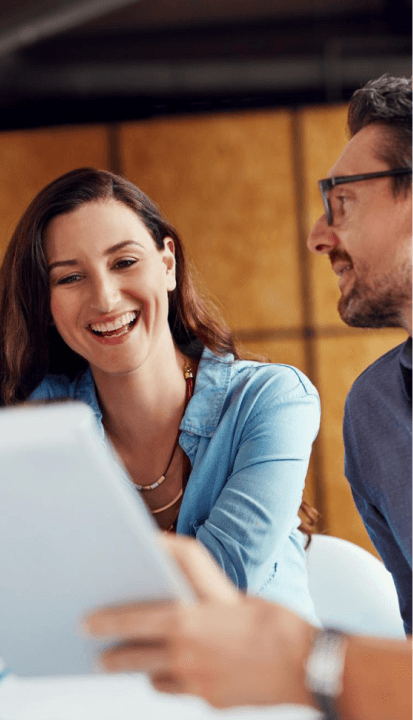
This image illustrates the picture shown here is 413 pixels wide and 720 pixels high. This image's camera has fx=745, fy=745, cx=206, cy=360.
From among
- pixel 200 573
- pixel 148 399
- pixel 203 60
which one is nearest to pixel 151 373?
pixel 148 399

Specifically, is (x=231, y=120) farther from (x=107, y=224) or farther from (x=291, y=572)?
(x=291, y=572)

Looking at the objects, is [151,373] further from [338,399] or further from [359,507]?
[338,399]

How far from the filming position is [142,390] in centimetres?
148

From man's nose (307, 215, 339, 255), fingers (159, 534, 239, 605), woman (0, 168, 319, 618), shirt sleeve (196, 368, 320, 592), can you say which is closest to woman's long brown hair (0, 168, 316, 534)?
woman (0, 168, 319, 618)

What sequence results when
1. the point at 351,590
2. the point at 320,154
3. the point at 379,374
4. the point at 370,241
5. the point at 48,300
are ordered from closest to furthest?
the point at 370,241, the point at 379,374, the point at 48,300, the point at 351,590, the point at 320,154

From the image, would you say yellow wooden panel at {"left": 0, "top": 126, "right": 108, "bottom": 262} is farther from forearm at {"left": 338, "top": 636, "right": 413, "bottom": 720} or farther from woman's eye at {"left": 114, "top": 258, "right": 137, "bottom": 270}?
forearm at {"left": 338, "top": 636, "right": 413, "bottom": 720}

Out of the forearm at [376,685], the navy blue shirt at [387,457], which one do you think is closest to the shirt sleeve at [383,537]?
the navy blue shirt at [387,457]

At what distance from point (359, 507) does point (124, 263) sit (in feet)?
2.12

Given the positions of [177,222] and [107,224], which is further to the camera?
[177,222]

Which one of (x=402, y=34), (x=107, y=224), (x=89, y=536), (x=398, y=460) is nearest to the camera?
(x=89, y=536)

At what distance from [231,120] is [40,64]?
1.01 meters

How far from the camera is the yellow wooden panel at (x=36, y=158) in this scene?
3844 millimetres

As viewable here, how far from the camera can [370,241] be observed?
1240 millimetres

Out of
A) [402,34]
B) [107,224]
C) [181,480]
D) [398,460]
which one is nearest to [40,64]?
[402,34]
